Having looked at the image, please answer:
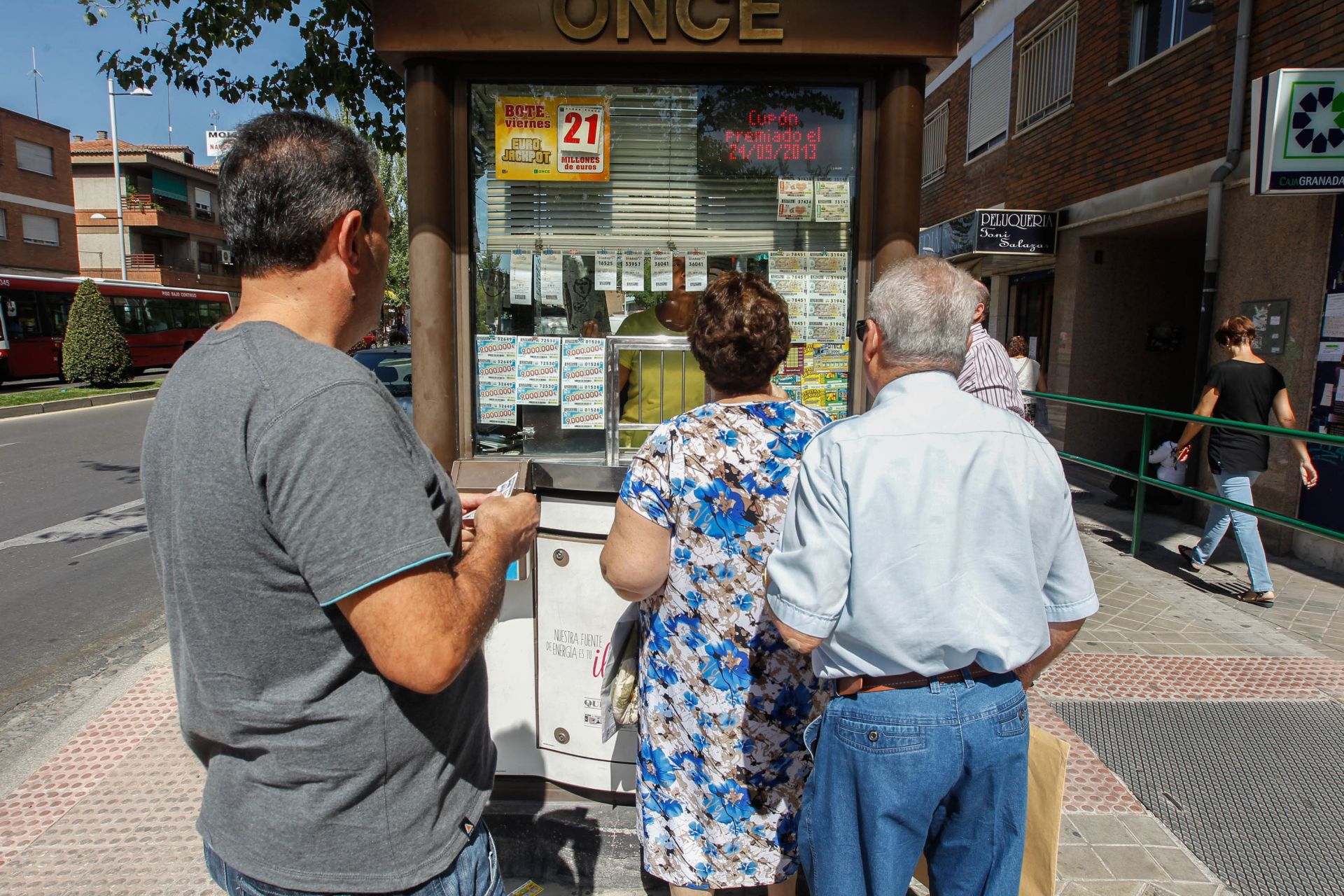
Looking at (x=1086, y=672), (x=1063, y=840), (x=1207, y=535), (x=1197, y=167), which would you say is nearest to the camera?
(x=1063, y=840)

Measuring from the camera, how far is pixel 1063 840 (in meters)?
2.84

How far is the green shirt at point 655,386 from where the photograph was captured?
3.45 m

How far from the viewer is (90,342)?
20.3 metres

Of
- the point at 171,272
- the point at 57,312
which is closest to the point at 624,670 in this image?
the point at 57,312

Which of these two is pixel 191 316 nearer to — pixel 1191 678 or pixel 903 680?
pixel 1191 678

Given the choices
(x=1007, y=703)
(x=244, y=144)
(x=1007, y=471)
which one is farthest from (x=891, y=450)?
(x=244, y=144)

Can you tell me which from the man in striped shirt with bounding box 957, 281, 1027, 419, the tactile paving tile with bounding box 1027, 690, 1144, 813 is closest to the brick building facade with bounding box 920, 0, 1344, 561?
the man in striped shirt with bounding box 957, 281, 1027, 419

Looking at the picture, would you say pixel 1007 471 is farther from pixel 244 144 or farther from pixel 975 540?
pixel 244 144

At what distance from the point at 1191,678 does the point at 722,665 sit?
3443 millimetres

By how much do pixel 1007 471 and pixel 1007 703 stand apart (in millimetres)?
498

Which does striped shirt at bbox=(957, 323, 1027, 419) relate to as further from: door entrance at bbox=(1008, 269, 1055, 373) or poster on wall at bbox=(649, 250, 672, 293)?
door entrance at bbox=(1008, 269, 1055, 373)

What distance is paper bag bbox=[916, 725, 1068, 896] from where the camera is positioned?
193 cm

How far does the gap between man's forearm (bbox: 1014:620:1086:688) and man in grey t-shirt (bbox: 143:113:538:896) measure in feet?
4.03

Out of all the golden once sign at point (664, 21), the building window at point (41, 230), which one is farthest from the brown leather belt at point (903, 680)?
the building window at point (41, 230)
